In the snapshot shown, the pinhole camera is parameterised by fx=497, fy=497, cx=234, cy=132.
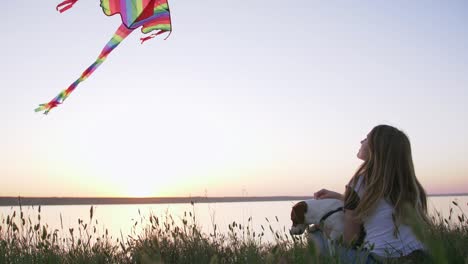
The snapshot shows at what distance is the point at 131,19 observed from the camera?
13.4ft

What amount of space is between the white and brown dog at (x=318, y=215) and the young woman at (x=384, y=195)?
3.0 inches

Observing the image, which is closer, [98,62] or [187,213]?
[98,62]

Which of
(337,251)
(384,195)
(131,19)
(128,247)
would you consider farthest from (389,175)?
(128,247)

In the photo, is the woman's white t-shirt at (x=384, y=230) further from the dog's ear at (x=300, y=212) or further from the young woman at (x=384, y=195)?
the dog's ear at (x=300, y=212)

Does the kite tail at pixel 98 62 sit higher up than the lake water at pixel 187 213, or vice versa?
the kite tail at pixel 98 62

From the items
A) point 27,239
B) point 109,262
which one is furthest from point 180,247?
point 27,239

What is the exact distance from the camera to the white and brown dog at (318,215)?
137 inches

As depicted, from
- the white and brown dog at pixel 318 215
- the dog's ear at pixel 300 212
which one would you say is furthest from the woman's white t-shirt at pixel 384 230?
the dog's ear at pixel 300 212

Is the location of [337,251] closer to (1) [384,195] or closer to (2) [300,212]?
(2) [300,212]

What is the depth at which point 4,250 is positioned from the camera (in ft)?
13.6

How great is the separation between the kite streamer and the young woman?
193 centimetres

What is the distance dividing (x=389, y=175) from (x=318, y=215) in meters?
0.59

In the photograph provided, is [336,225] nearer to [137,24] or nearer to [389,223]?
[389,223]

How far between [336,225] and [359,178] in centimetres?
40
